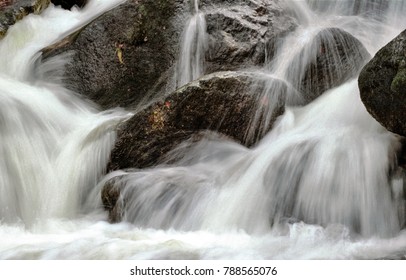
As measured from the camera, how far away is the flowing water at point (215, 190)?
4.12 meters

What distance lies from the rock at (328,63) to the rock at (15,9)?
445 cm

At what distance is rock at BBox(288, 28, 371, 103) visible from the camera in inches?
242

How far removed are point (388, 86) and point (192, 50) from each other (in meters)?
3.07

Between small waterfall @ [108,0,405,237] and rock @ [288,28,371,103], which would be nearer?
small waterfall @ [108,0,405,237]

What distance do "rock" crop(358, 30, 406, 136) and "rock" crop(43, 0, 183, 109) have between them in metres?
2.94

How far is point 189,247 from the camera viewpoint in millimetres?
4176

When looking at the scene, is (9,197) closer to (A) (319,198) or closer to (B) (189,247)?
(B) (189,247)

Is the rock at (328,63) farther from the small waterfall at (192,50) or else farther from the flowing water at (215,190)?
the small waterfall at (192,50)

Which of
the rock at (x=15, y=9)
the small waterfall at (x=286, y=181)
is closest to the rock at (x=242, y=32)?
the small waterfall at (x=286, y=181)

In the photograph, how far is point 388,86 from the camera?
4.41 m

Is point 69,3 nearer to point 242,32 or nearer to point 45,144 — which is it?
point 242,32

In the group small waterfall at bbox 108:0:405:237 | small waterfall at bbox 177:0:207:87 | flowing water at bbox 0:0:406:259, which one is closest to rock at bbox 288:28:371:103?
flowing water at bbox 0:0:406:259

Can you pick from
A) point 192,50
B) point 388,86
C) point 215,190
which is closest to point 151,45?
point 192,50

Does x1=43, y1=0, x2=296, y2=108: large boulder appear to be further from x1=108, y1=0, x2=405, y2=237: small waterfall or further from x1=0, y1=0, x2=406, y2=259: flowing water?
x1=108, y1=0, x2=405, y2=237: small waterfall
